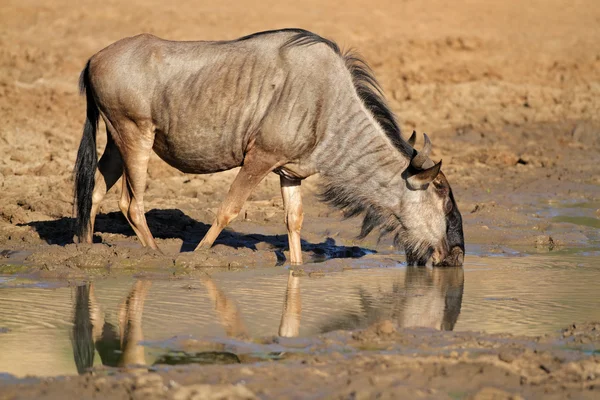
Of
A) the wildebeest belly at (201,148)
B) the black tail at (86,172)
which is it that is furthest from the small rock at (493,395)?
the black tail at (86,172)

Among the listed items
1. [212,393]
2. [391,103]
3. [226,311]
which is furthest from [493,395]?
[391,103]

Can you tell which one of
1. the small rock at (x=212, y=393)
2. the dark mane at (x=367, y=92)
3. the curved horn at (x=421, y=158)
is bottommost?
the small rock at (x=212, y=393)

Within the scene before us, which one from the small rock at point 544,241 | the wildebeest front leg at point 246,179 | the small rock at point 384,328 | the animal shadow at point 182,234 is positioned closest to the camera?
the small rock at point 384,328

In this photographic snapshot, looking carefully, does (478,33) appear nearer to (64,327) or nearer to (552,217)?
(552,217)

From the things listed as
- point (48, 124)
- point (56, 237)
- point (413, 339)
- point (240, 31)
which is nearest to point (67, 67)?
point (48, 124)

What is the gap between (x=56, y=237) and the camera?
9.66 m

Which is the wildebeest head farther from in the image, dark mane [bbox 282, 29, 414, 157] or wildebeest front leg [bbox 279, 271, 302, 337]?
wildebeest front leg [bbox 279, 271, 302, 337]

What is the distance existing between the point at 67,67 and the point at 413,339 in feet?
37.0

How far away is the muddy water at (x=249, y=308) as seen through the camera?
5715 mm

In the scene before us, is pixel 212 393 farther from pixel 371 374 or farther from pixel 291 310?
pixel 291 310

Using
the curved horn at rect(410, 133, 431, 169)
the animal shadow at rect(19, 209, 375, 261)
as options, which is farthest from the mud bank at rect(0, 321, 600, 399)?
the animal shadow at rect(19, 209, 375, 261)

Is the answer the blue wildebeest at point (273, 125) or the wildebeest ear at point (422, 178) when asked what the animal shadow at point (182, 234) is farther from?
the wildebeest ear at point (422, 178)

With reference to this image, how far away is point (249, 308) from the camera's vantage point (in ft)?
22.8

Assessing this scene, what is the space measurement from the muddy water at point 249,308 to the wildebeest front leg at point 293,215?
18.8 inches
